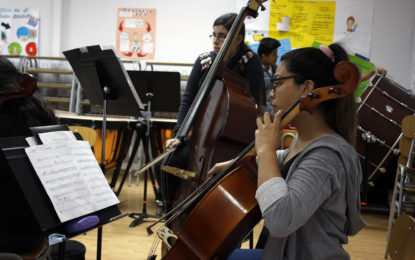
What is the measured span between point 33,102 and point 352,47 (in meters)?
4.25

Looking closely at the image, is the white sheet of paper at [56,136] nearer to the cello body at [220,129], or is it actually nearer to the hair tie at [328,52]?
the cello body at [220,129]

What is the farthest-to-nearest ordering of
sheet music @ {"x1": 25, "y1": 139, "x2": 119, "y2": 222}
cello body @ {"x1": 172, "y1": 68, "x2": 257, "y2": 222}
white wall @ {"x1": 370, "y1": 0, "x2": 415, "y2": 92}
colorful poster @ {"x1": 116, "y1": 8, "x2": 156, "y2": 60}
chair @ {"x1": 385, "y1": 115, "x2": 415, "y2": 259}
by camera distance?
Answer: colorful poster @ {"x1": 116, "y1": 8, "x2": 156, "y2": 60} → white wall @ {"x1": 370, "y1": 0, "x2": 415, "y2": 92} → chair @ {"x1": 385, "y1": 115, "x2": 415, "y2": 259} → cello body @ {"x1": 172, "y1": 68, "x2": 257, "y2": 222} → sheet music @ {"x1": 25, "y1": 139, "x2": 119, "y2": 222}

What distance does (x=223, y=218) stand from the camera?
106 cm

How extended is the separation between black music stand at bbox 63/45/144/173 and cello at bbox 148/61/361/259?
4.78 ft

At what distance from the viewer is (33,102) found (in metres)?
1.49

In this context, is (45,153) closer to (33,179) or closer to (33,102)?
(33,179)

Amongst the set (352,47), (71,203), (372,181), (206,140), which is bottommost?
(372,181)

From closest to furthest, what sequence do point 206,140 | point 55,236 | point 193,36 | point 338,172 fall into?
point 338,172 → point 55,236 → point 206,140 → point 193,36

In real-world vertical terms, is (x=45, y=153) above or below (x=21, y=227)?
above

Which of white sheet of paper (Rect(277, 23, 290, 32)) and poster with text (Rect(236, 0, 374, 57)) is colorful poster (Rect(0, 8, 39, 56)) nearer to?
poster with text (Rect(236, 0, 374, 57))

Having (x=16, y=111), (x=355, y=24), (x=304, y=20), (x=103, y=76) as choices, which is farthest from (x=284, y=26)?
(x=16, y=111)

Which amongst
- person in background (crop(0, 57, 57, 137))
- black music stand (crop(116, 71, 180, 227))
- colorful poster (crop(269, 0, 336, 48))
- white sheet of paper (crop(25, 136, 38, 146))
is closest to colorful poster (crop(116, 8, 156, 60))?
colorful poster (crop(269, 0, 336, 48))

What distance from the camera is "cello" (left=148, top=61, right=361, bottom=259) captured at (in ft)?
3.35

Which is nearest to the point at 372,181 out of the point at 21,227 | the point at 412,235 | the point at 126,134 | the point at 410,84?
the point at 410,84
